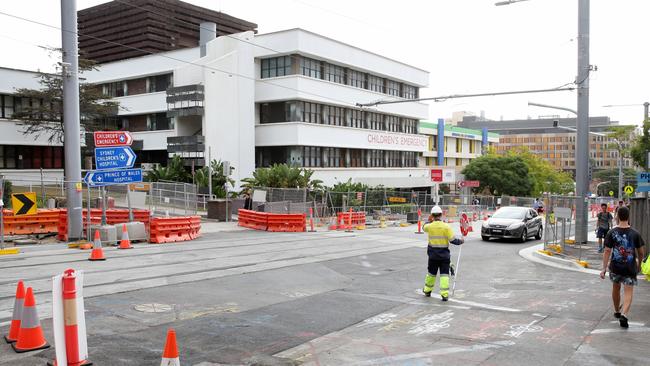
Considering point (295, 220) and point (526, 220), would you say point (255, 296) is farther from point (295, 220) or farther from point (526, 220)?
point (526, 220)

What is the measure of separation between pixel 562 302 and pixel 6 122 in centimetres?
4384

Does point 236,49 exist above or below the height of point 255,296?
above

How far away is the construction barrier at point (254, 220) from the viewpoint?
26250 millimetres

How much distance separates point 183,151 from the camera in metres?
45.8

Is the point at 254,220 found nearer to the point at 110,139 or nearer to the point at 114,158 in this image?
the point at 114,158

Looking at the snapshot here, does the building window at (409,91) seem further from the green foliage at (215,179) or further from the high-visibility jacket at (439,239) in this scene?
the high-visibility jacket at (439,239)

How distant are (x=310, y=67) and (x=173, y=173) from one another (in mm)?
13797

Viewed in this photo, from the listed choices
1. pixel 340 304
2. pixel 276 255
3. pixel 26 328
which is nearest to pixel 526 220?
pixel 276 255

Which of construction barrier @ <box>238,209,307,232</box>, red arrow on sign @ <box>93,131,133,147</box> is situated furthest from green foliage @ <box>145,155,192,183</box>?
red arrow on sign @ <box>93,131,133,147</box>

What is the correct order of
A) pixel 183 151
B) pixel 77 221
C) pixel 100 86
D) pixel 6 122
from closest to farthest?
pixel 77 221 < pixel 6 122 < pixel 183 151 < pixel 100 86

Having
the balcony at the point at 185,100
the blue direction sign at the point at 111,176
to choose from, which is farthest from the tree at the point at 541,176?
the blue direction sign at the point at 111,176

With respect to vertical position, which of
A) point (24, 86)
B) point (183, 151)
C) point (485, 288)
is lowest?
point (485, 288)

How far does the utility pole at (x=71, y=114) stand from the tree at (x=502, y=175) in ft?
204

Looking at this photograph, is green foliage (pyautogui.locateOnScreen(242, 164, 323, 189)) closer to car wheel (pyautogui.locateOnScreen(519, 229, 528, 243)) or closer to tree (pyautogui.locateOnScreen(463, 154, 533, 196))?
car wheel (pyautogui.locateOnScreen(519, 229, 528, 243))
